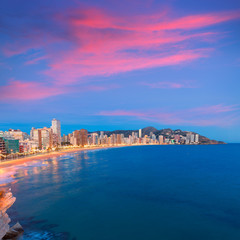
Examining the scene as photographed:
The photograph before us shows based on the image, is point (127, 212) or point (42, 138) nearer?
point (127, 212)

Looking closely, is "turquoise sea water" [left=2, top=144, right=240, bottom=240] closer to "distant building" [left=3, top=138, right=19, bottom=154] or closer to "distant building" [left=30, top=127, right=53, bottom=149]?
"distant building" [left=3, top=138, right=19, bottom=154]

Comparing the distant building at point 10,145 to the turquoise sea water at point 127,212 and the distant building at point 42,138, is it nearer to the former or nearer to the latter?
the distant building at point 42,138

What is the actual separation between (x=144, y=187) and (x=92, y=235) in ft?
63.1

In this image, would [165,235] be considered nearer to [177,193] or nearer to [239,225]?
[239,225]

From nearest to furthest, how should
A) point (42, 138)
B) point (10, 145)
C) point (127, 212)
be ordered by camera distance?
point (127, 212), point (10, 145), point (42, 138)

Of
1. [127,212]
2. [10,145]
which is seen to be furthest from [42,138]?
[127,212]

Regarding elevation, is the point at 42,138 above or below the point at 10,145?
above

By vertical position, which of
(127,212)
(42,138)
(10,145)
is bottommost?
(127,212)

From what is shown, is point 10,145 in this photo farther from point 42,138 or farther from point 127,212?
point 127,212

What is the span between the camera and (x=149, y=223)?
19.1 meters

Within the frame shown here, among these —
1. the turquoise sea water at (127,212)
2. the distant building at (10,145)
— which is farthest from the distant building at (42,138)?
the turquoise sea water at (127,212)

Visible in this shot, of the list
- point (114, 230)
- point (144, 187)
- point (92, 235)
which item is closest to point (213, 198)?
point (144, 187)

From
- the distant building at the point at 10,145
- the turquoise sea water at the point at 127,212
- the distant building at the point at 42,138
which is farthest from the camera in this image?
the distant building at the point at 42,138

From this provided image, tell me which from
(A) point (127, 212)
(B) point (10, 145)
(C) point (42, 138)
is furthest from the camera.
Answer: (C) point (42, 138)
